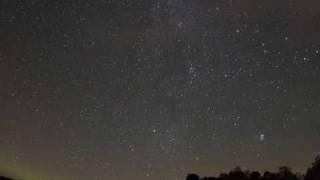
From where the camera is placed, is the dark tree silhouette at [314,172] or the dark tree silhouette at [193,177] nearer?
the dark tree silhouette at [314,172]

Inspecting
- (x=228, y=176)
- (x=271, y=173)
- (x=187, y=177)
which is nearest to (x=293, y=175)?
(x=271, y=173)

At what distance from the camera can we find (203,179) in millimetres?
57969

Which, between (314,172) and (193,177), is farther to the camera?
(193,177)

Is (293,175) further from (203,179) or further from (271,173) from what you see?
(203,179)

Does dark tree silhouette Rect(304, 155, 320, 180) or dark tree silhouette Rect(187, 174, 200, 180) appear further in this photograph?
dark tree silhouette Rect(187, 174, 200, 180)

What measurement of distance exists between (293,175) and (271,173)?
338 cm

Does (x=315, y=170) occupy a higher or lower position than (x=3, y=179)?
higher

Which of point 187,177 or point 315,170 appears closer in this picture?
point 315,170

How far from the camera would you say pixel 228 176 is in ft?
195

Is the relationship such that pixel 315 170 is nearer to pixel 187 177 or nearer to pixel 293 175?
pixel 293 175

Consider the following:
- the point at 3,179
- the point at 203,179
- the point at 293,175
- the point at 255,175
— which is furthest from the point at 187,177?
the point at 3,179

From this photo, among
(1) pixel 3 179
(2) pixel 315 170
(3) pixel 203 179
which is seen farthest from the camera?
(1) pixel 3 179

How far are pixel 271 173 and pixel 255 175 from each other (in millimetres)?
2277

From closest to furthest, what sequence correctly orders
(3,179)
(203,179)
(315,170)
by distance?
(315,170)
(203,179)
(3,179)
